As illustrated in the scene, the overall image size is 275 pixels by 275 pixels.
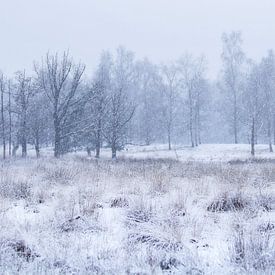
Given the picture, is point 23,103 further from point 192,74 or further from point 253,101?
point 192,74

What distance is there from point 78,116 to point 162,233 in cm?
2700

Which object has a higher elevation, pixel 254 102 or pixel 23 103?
pixel 23 103

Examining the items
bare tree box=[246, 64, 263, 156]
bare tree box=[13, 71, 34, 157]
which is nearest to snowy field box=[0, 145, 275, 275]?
bare tree box=[13, 71, 34, 157]

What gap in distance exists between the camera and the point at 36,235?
16.7ft

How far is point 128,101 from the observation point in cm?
4728

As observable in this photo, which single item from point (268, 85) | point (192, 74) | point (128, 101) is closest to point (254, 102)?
point (268, 85)

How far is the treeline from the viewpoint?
3009 centimetres

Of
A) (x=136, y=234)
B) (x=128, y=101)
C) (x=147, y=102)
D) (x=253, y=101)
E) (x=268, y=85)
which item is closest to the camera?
(x=136, y=234)

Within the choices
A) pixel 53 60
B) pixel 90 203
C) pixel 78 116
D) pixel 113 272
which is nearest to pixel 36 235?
pixel 113 272

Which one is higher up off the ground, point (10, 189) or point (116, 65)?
point (116, 65)

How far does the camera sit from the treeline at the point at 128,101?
98.7 feet

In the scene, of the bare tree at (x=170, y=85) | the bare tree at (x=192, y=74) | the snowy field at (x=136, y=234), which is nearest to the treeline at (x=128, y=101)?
the bare tree at (x=170, y=85)

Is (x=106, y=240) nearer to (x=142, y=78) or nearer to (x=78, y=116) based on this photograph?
(x=78, y=116)

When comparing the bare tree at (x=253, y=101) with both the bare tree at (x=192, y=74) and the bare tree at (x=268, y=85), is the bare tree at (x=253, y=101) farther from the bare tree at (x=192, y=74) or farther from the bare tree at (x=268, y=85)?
the bare tree at (x=192, y=74)
